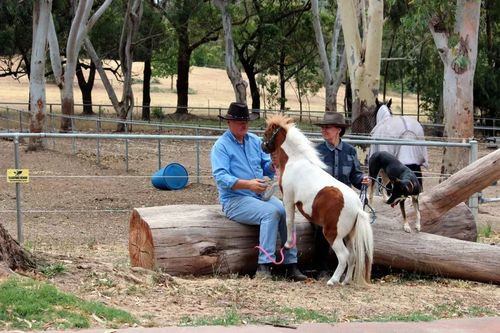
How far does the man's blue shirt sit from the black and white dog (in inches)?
43.6

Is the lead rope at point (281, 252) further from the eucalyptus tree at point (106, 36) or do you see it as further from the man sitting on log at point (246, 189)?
the eucalyptus tree at point (106, 36)

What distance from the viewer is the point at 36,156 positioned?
19.6 meters

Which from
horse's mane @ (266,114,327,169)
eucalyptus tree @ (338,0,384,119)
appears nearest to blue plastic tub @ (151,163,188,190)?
eucalyptus tree @ (338,0,384,119)

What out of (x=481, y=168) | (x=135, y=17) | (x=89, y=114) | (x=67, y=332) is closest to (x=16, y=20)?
(x=89, y=114)

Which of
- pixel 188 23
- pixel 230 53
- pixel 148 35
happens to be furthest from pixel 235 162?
pixel 148 35

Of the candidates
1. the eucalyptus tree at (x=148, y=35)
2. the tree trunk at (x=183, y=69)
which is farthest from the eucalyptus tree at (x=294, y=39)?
the eucalyptus tree at (x=148, y=35)

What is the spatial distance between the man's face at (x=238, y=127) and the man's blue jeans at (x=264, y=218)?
636 mm

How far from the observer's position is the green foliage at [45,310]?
486cm

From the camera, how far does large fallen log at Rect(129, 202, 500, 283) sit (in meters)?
7.36

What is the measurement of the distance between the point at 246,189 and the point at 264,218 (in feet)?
1.11

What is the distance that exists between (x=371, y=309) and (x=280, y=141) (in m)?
2.14

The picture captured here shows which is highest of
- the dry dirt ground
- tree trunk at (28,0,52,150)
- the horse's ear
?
tree trunk at (28,0,52,150)

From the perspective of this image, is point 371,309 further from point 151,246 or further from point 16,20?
point 16,20

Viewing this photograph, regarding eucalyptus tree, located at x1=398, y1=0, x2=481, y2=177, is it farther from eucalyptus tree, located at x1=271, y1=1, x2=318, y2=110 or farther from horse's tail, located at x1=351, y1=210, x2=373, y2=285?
eucalyptus tree, located at x1=271, y1=1, x2=318, y2=110
